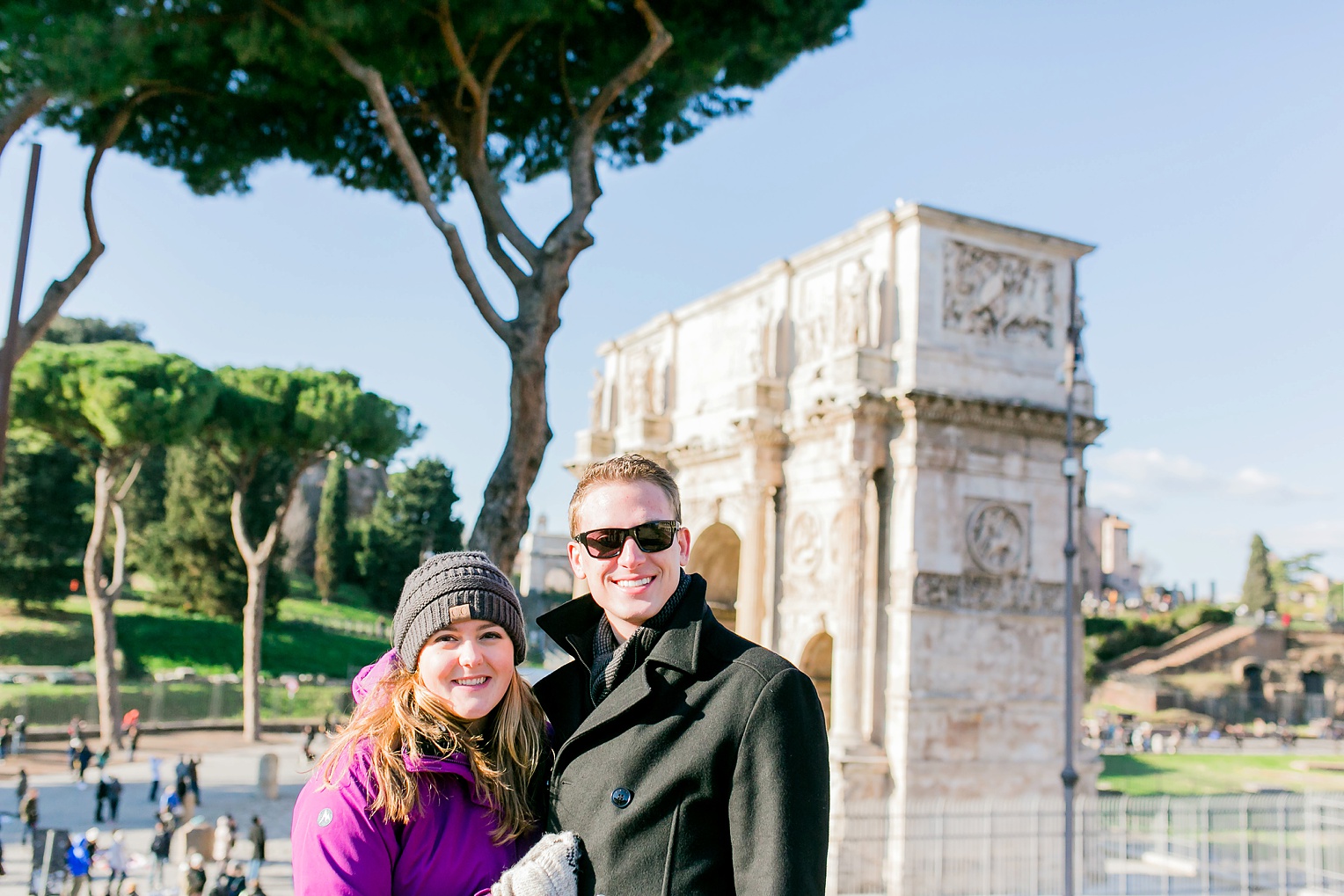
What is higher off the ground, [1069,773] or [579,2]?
[579,2]

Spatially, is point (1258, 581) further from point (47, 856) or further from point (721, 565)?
point (47, 856)

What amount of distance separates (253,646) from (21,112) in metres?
18.3

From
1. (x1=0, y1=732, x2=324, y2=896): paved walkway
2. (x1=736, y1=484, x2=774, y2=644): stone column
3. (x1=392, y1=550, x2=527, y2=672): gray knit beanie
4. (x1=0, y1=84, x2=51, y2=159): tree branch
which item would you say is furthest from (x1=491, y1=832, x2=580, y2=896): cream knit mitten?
(x1=736, y1=484, x2=774, y2=644): stone column

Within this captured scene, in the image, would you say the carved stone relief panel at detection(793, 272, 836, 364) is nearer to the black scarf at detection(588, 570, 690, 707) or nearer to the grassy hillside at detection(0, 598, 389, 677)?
the black scarf at detection(588, 570, 690, 707)

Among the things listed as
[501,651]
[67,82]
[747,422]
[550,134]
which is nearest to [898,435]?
[747,422]

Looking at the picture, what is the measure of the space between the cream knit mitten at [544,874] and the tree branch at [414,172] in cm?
567

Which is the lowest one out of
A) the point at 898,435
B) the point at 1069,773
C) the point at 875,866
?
the point at 875,866

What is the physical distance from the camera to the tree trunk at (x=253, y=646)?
24.2m

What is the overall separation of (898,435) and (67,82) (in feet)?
36.8

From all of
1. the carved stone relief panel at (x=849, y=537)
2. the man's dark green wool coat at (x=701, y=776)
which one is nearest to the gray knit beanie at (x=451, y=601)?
the man's dark green wool coat at (x=701, y=776)

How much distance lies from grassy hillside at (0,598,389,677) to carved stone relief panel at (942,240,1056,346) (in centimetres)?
2453

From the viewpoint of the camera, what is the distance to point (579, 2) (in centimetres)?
869

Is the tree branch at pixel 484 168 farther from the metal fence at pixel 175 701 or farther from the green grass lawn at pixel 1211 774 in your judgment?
the green grass lawn at pixel 1211 774

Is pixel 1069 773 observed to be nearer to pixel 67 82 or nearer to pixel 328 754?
pixel 328 754
